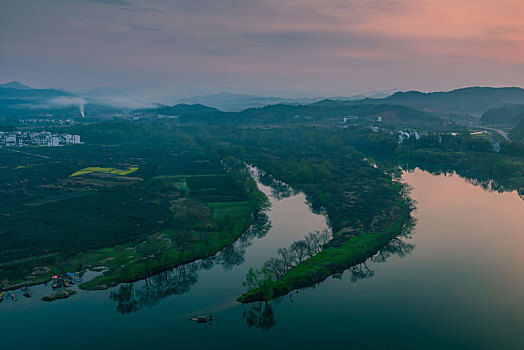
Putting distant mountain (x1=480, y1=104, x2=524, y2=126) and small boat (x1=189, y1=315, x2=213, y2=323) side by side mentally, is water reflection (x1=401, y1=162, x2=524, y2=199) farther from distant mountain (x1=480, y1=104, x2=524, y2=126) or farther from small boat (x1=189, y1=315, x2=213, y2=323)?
distant mountain (x1=480, y1=104, x2=524, y2=126)

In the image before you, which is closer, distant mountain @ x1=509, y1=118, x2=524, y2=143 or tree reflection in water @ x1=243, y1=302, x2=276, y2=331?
tree reflection in water @ x1=243, y1=302, x2=276, y2=331

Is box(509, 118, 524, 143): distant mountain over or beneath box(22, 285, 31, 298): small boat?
over

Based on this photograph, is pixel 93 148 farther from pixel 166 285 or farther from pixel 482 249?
pixel 482 249

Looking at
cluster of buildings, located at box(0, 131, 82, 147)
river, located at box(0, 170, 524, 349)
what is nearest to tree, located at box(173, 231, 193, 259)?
river, located at box(0, 170, 524, 349)

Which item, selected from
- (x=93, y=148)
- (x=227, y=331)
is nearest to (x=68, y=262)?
(x=227, y=331)

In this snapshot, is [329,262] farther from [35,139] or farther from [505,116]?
[505,116]

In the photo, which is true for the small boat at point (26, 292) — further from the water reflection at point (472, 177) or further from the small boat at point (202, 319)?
the water reflection at point (472, 177)
